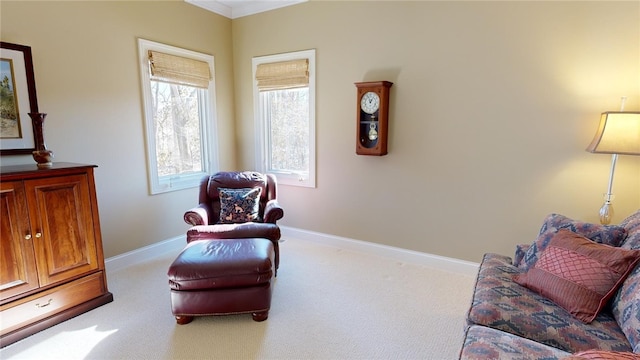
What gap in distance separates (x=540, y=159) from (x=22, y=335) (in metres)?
3.86

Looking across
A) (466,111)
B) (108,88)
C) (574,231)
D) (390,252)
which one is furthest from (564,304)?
(108,88)

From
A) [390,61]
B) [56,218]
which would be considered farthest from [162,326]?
[390,61]

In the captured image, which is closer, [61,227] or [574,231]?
[574,231]

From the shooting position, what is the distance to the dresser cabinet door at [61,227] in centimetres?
210

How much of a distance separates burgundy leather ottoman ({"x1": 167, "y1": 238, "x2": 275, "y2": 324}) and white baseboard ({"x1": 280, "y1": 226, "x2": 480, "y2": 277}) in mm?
1522

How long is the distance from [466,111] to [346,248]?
186 cm

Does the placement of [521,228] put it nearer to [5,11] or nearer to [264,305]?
[264,305]

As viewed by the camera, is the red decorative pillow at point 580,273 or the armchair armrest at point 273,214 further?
the armchair armrest at point 273,214

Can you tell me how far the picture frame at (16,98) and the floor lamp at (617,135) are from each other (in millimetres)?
4043

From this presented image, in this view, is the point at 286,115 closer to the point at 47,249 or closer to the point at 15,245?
the point at 47,249

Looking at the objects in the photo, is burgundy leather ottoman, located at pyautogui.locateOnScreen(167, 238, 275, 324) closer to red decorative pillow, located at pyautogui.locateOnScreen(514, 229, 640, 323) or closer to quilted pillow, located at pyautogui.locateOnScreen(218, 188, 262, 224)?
quilted pillow, located at pyautogui.locateOnScreen(218, 188, 262, 224)

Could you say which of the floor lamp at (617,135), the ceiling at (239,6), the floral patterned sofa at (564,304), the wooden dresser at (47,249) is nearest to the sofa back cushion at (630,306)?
the floral patterned sofa at (564,304)

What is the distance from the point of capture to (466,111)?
2.82 meters

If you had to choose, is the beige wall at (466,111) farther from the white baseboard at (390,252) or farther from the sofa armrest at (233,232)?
the sofa armrest at (233,232)
